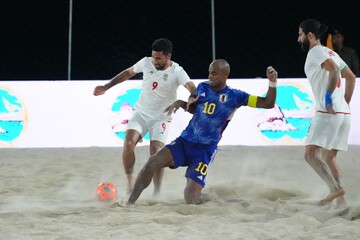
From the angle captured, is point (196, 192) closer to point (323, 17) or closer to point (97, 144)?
point (97, 144)

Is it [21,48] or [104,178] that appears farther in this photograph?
[21,48]

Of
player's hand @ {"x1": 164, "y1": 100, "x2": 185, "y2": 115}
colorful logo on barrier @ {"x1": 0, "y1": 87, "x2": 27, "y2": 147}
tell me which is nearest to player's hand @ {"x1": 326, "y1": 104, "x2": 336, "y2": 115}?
player's hand @ {"x1": 164, "y1": 100, "x2": 185, "y2": 115}

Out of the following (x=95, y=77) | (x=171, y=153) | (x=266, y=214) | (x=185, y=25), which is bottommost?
(x=266, y=214)

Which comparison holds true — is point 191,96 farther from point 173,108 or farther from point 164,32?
point 164,32

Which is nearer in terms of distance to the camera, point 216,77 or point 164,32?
point 216,77

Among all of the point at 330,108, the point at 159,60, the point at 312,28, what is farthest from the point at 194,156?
the point at 312,28

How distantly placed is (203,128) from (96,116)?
4611 millimetres

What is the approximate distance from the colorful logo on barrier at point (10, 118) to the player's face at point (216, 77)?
5017 millimetres

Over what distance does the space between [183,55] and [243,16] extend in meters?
1.40

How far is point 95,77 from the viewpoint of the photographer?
13352 mm

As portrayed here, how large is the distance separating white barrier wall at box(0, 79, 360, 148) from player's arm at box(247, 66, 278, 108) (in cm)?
447

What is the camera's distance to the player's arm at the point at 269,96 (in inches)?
241

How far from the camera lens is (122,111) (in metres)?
10.7

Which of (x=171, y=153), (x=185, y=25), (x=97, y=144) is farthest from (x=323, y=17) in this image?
(x=171, y=153)
